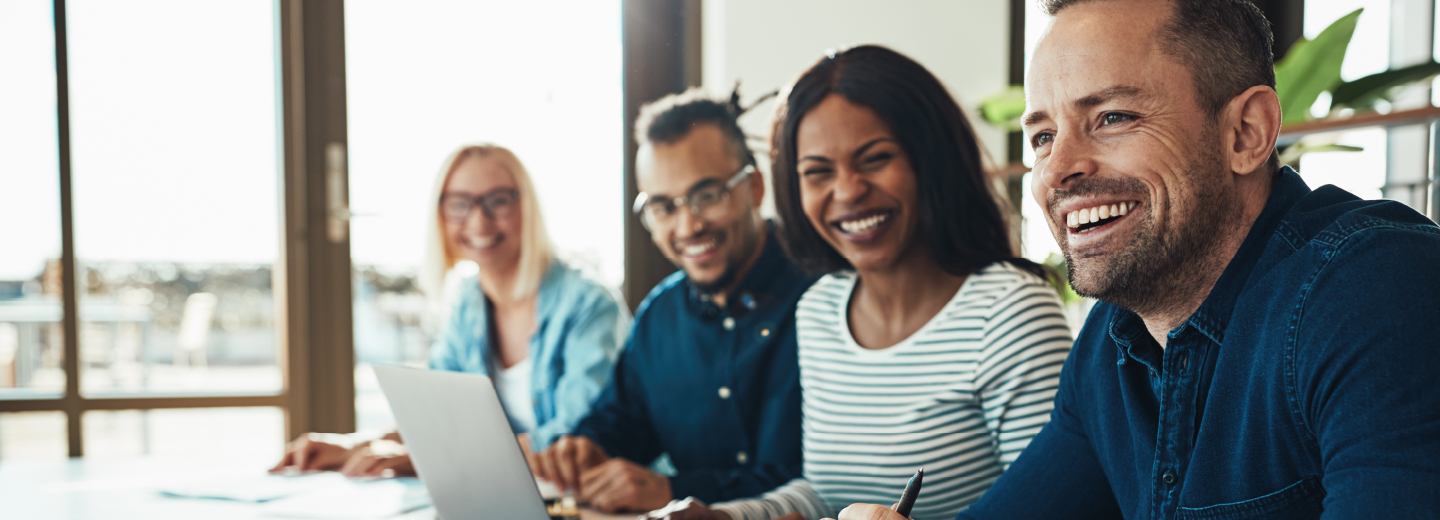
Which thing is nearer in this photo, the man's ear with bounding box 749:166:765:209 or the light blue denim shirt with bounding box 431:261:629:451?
the man's ear with bounding box 749:166:765:209

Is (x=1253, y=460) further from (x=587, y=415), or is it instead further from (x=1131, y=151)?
(x=587, y=415)

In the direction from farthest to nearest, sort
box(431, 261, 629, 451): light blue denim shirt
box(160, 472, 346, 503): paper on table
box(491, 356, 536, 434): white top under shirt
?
1. box(491, 356, 536, 434): white top under shirt
2. box(431, 261, 629, 451): light blue denim shirt
3. box(160, 472, 346, 503): paper on table

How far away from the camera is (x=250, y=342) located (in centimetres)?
282

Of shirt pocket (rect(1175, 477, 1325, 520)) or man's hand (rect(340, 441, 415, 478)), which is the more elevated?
shirt pocket (rect(1175, 477, 1325, 520))

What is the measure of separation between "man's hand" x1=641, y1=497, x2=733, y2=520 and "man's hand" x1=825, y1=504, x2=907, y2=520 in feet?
0.69

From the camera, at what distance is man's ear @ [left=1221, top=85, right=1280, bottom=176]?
686 millimetres

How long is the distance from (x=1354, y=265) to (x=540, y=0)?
2.14 metres

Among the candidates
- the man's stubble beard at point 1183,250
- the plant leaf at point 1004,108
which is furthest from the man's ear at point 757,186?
the plant leaf at point 1004,108

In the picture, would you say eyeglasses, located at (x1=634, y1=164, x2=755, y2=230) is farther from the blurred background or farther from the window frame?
the window frame

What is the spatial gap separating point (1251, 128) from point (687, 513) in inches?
25.2

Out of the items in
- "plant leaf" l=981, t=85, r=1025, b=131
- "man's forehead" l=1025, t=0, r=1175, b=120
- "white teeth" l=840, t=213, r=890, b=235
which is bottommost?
"white teeth" l=840, t=213, r=890, b=235

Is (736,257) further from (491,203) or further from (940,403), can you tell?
(491,203)

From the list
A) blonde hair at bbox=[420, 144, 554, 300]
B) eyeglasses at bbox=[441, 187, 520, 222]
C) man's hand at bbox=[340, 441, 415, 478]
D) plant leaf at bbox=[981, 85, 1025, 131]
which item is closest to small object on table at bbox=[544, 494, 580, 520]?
man's hand at bbox=[340, 441, 415, 478]

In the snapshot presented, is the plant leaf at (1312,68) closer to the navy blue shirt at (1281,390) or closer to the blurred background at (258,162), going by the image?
the blurred background at (258,162)
